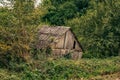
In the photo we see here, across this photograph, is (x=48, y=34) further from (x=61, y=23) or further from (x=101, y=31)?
(x=61, y=23)

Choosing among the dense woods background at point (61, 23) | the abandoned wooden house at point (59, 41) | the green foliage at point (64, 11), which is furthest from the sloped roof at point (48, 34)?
the green foliage at point (64, 11)

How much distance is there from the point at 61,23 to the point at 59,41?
15.0m

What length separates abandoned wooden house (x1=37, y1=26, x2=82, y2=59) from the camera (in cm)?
2330

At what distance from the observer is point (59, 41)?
990 inches

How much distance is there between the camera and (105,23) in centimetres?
2778

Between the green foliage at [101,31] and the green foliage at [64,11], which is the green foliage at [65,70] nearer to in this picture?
the green foliage at [101,31]

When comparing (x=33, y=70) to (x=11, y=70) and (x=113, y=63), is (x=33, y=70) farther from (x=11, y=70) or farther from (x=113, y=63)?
(x=113, y=63)

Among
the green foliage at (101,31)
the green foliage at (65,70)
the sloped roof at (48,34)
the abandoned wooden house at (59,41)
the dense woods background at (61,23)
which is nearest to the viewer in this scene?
the green foliage at (65,70)

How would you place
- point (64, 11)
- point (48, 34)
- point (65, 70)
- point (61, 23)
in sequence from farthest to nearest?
point (64, 11)
point (61, 23)
point (48, 34)
point (65, 70)

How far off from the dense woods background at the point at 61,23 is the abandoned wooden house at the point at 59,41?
1.49 meters

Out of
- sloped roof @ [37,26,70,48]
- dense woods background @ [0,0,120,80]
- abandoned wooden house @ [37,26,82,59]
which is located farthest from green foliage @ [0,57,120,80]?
abandoned wooden house @ [37,26,82,59]

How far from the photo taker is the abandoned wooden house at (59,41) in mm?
23297

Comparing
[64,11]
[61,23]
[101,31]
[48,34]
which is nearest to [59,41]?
[48,34]

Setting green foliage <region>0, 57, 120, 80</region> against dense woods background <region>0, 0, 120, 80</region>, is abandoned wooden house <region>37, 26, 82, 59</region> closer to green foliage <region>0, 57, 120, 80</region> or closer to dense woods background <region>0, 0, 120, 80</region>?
dense woods background <region>0, 0, 120, 80</region>
